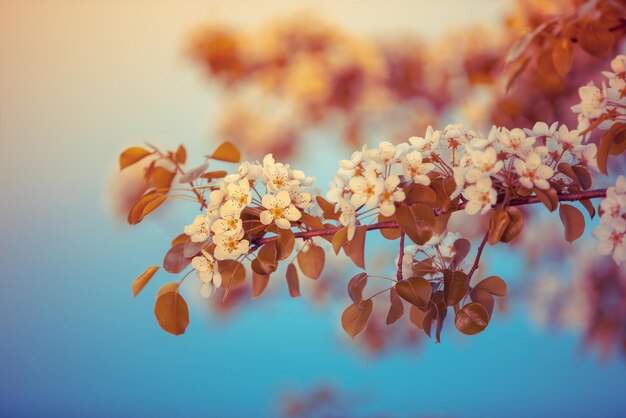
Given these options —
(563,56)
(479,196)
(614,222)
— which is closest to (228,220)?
(479,196)

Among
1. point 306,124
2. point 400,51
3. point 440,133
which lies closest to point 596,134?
point 400,51

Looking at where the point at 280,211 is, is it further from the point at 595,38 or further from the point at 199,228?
the point at 595,38

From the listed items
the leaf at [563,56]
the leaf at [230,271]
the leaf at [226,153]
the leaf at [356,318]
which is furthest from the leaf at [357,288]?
the leaf at [563,56]

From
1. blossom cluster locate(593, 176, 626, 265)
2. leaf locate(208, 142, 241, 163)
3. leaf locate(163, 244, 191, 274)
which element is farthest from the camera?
leaf locate(208, 142, 241, 163)

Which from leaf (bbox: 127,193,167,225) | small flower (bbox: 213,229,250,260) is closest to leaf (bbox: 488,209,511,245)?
small flower (bbox: 213,229,250,260)

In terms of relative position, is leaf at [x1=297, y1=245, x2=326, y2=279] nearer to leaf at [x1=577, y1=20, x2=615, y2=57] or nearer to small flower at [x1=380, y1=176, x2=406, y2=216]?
small flower at [x1=380, y1=176, x2=406, y2=216]

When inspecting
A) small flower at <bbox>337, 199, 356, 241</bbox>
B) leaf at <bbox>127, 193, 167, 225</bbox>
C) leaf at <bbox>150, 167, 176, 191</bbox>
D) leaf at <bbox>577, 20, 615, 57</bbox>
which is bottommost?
small flower at <bbox>337, 199, 356, 241</bbox>

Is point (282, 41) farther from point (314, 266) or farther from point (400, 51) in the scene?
point (314, 266)
